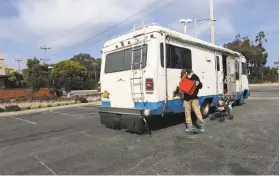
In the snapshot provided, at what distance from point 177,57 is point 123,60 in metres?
1.54

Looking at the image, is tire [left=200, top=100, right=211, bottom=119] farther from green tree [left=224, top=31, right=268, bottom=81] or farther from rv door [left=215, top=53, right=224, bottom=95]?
green tree [left=224, top=31, right=268, bottom=81]

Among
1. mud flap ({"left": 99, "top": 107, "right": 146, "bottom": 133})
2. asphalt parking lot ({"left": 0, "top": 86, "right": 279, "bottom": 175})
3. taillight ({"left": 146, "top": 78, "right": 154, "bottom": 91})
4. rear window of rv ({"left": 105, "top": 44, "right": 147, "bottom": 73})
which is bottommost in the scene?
asphalt parking lot ({"left": 0, "top": 86, "right": 279, "bottom": 175})

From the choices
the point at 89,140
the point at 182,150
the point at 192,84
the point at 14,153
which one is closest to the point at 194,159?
the point at 182,150

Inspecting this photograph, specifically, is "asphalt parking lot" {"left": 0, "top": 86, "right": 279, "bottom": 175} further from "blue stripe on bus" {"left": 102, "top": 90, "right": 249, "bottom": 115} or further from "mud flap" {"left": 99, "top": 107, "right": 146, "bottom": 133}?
"blue stripe on bus" {"left": 102, "top": 90, "right": 249, "bottom": 115}

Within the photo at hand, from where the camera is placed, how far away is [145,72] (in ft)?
22.9

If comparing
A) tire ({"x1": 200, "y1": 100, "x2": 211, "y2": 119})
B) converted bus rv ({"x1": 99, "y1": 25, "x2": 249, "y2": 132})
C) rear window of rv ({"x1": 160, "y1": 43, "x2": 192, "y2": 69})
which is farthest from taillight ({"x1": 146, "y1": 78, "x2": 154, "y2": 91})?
tire ({"x1": 200, "y1": 100, "x2": 211, "y2": 119})

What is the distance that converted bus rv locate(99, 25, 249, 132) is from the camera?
6922 millimetres

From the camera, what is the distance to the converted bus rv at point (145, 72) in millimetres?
6922

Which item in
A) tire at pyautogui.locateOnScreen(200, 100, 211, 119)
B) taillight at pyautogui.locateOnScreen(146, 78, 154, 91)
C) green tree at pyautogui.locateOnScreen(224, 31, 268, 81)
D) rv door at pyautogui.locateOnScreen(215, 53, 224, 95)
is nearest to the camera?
taillight at pyautogui.locateOnScreen(146, 78, 154, 91)

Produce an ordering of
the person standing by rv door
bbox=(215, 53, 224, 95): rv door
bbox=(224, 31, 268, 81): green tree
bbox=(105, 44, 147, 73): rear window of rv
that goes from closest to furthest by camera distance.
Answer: the person standing by rv door < bbox=(105, 44, 147, 73): rear window of rv < bbox=(215, 53, 224, 95): rv door < bbox=(224, 31, 268, 81): green tree

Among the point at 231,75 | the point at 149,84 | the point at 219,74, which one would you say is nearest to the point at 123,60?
the point at 149,84

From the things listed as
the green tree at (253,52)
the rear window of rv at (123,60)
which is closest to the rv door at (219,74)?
the rear window of rv at (123,60)

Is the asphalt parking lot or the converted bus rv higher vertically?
the converted bus rv

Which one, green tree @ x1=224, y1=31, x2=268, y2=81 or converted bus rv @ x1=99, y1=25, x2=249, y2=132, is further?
green tree @ x1=224, y1=31, x2=268, y2=81
